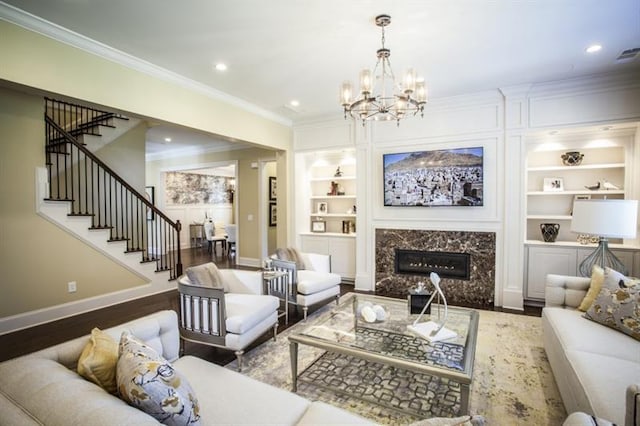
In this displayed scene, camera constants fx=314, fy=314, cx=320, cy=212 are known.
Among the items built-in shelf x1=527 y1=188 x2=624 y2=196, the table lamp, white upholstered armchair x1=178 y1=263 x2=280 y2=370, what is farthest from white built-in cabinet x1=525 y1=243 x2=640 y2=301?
white upholstered armchair x1=178 y1=263 x2=280 y2=370

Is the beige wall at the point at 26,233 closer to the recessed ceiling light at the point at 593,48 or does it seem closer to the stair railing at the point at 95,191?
the stair railing at the point at 95,191

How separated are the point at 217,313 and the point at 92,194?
12.1ft

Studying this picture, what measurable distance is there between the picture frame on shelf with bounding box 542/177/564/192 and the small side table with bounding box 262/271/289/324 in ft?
13.1

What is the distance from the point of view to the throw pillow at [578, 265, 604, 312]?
8.82ft

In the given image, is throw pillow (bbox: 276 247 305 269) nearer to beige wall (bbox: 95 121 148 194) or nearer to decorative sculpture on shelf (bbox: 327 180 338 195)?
decorative sculpture on shelf (bbox: 327 180 338 195)

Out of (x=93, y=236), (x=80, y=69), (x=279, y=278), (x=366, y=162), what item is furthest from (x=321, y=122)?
(x=93, y=236)

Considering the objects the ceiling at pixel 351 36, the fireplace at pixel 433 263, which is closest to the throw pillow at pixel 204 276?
the ceiling at pixel 351 36

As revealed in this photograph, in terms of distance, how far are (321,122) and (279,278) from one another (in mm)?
3064

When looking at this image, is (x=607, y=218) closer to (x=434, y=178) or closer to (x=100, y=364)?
(x=434, y=178)

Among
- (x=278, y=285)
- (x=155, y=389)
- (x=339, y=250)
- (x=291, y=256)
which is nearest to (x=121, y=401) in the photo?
(x=155, y=389)

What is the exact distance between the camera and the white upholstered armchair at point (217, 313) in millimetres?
2762

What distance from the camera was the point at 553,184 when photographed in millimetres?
4629

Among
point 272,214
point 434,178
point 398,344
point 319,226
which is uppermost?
point 434,178

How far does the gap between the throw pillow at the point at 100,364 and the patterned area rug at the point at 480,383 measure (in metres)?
1.48
